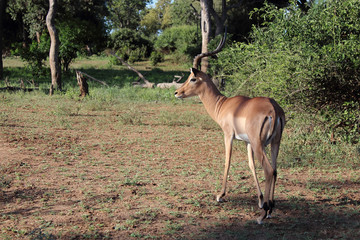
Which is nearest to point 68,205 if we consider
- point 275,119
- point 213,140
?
point 275,119

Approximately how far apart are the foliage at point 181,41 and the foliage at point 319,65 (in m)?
22.0

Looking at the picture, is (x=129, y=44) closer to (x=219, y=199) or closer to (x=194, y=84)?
(x=194, y=84)

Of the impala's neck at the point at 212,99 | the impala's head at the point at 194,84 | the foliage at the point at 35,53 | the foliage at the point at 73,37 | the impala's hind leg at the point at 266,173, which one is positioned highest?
the foliage at the point at 73,37

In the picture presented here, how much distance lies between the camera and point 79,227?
13.4 feet

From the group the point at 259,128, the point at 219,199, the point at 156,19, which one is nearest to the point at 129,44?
the point at 219,199

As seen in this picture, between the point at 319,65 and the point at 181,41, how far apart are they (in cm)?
2806

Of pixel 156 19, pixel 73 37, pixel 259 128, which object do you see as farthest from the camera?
pixel 156 19

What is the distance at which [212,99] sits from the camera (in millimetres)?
5559

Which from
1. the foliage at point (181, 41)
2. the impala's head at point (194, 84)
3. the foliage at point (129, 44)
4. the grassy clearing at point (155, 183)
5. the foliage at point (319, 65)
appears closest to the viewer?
the grassy clearing at point (155, 183)

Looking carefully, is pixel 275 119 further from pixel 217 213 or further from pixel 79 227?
pixel 79 227

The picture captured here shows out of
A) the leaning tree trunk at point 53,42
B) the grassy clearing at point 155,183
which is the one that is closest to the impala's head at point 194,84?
the grassy clearing at point 155,183

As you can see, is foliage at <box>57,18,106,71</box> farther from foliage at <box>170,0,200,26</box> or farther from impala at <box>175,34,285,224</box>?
impala at <box>175,34,285,224</box>

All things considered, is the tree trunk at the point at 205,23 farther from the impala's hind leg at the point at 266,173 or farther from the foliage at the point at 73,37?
the impala's hind leg at the point at 266,173

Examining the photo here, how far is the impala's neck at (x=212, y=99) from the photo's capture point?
547 centimetres
